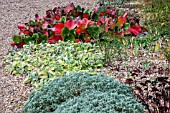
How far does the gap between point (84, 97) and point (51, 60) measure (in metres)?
2.19

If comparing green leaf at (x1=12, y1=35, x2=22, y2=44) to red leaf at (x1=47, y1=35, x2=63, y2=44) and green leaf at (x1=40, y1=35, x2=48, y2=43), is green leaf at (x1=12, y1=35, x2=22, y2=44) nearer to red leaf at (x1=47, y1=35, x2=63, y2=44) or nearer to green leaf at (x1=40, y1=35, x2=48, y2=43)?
green leaf at (x1=40, y1=35, x2=48, y2=43)

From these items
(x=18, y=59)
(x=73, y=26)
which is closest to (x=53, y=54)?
(x=18, y=59)

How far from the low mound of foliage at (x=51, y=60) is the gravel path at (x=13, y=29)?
16cm

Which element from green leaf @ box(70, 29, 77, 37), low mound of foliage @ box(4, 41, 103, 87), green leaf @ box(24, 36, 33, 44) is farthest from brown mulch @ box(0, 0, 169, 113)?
green leaf @ box(70, 29, 77, 37)

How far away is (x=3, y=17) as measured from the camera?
9.38 meters

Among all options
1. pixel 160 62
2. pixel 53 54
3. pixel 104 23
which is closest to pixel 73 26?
pixel 104 23

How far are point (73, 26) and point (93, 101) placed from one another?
3379mm

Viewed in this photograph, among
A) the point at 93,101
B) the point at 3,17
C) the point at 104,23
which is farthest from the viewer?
the point at 3,17

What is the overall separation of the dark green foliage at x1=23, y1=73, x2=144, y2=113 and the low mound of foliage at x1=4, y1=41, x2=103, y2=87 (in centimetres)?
108

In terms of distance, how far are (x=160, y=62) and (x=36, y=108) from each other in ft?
7.25

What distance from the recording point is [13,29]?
8.17m

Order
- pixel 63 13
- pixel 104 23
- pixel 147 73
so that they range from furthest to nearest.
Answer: pixel 63 13, pixel 104 23, pixel 147 73

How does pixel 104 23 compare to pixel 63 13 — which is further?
pixel 63 13

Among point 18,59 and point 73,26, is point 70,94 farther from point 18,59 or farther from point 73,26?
point 73,26
